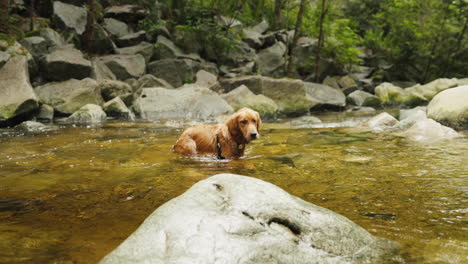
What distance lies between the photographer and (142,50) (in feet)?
65.2

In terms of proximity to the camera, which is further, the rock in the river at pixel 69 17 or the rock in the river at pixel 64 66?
the rock in the river at pixel 69 17

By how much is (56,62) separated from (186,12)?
1194 centimetres

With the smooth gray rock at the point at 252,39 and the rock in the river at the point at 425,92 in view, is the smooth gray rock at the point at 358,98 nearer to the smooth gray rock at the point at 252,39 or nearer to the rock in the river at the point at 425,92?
the rock in the river at the point at 425,92

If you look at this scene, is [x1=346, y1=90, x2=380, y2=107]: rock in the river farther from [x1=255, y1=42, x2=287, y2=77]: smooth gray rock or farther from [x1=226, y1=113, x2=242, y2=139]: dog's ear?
[x1=226, y1=113, x2=242, y2=139]: dog's ear

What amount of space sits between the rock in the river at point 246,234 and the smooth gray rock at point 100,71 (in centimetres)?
1466

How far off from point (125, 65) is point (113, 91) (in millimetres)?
4109

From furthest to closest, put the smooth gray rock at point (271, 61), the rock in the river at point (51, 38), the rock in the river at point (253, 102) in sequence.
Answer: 1. the smooth gray rock at point (271, 61)
2. the rock in the river at point (51, 38)
3. the rock in the river at point (253, 102)

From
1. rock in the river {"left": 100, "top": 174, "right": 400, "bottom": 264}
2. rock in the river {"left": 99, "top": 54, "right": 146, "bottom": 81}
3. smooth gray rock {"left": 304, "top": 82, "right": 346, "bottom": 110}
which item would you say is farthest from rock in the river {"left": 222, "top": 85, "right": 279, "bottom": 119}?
rock in the river {"left": 100, "top": 174, "right": 400, "bottom": 264}

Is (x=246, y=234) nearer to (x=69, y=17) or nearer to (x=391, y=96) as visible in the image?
(x=391, y=96)

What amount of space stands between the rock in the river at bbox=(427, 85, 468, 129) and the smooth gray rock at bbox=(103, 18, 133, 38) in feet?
65.1

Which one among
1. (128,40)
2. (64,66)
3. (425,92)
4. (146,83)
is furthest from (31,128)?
(425,92)

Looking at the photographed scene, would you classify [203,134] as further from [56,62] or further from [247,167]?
[56,62]

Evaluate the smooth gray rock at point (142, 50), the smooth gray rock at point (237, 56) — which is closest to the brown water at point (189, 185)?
the smooth gray rock at point (142, 50)

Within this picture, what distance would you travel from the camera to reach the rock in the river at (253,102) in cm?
1332
